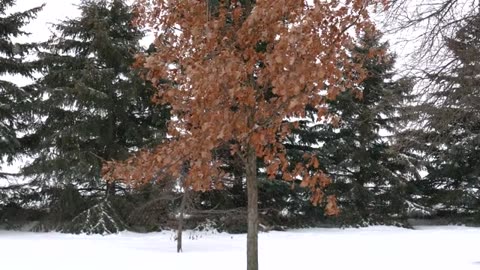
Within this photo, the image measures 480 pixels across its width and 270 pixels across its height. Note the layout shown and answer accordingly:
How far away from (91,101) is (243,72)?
14.2 metres

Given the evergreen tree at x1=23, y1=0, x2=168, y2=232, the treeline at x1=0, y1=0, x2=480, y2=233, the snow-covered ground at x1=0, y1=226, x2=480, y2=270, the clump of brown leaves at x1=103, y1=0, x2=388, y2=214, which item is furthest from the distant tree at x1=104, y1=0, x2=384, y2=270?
the evergreen tree at x1=23, y1=0, x2=168, y2=232

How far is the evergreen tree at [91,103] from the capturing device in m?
17.4

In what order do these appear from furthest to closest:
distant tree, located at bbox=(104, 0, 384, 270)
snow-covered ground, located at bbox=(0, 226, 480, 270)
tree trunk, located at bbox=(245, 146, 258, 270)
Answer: snow-covered ground, located at bbox=(0, 226, 480, 270), tree trunk, located at bbox=(245, 146, 258, 270), distant tree, located at bbox=(104, 0, 384, 270)

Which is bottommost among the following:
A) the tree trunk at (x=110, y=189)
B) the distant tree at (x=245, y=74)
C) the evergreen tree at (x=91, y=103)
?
the distant tree at (x=245, y=74)

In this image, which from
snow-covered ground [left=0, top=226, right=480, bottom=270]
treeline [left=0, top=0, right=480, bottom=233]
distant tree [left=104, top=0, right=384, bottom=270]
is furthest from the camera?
treeline [left=0, top=0, right=480, bottom=233]

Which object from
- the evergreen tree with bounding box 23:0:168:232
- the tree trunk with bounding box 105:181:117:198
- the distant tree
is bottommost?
the distant tree

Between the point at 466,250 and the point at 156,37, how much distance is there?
9.56 meters

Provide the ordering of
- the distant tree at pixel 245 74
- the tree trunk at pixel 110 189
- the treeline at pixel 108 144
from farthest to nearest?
the tree trunk at pixel 110 189 → the treeline at pixel 108 144 → the distant tree at pixel 245 74

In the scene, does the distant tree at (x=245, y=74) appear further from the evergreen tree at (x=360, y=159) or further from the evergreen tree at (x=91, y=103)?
the evergreen tree at (x=360, y=159)

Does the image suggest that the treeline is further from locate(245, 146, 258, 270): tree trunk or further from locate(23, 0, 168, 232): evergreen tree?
locate(245, 146, 258, 270): tree trunk

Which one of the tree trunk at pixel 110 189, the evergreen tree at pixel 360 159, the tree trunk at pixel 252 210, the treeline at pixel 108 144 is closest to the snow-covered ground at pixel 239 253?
the treeline at pixel 108 144

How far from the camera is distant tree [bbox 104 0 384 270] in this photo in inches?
161

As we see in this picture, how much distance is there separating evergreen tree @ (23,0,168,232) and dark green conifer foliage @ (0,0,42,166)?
1.75 ft

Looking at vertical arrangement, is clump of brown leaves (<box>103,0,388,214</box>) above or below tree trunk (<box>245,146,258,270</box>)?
above
